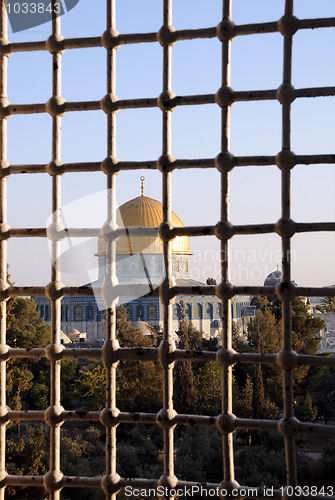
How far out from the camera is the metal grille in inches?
71.5

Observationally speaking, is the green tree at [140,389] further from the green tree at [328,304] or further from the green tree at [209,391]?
the green tree at [328,304]

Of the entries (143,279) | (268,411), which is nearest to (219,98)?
(268,411)

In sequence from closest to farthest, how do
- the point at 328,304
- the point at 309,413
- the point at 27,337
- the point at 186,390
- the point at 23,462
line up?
the point at 23,462 → the point at 309,413 → the point at 186,390 → the point at 27,337 → the point at 328,304

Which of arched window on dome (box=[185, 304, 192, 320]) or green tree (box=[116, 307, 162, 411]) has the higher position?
arched window on dome (box=[185, 304, 192, 320])

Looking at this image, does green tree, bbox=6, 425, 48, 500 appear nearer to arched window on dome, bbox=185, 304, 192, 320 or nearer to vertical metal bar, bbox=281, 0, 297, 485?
vertical metal bar, bbox=281, 0, 297, 485

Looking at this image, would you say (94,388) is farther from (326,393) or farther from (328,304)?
(328,304)

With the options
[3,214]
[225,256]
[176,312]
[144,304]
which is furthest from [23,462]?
[144,304]

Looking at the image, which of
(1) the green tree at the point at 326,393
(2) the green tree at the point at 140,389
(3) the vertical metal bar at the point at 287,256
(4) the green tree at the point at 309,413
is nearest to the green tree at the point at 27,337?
(2) the green tree at the point at 140,389

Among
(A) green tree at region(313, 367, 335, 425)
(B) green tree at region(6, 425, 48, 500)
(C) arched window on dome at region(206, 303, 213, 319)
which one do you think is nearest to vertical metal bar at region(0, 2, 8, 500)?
(B) green tree at region(6, 425, 48, 500)

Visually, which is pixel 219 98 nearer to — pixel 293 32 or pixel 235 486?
pixel 293 32

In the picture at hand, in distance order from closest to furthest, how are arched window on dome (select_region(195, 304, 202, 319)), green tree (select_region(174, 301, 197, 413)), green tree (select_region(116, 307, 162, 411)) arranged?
green tree (select_region(174, 301, 197, 413)) → green tree (select_region(116, 307, 162, 411)) → arched window on dome (select_region(195, 304, 202, 319))

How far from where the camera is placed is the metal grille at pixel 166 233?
1.82 metres

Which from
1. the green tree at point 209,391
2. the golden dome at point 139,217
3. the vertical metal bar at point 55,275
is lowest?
the green tree at point 209,391

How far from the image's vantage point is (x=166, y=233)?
1.91 m
